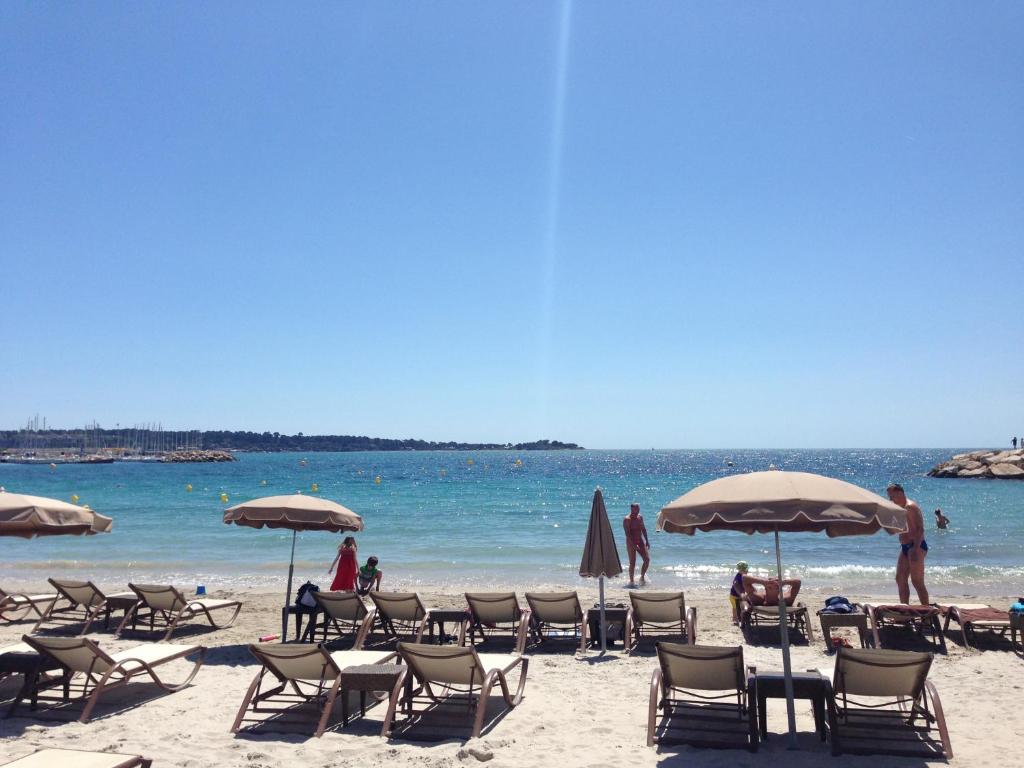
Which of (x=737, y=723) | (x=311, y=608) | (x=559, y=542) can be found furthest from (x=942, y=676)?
(x=559, y=542)

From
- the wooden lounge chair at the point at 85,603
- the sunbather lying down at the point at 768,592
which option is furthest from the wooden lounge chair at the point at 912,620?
the wooden lounge chair at the point at 85,603

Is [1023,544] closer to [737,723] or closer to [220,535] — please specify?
[737,723]

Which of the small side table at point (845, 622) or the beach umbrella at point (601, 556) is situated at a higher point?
the beach umbrella at point (601, 556)

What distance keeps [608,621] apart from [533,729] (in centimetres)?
356

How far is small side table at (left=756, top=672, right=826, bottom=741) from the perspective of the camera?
5500mm

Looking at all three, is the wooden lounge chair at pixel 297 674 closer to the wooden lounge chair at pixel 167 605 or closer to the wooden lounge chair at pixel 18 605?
the wooden lounge chair at pixel 167 605

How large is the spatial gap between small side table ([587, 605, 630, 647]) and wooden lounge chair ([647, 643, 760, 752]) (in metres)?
3.01

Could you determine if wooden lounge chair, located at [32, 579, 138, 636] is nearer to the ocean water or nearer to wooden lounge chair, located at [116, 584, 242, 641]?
wooden lounge chair, located at [116, 584, 242, 641]

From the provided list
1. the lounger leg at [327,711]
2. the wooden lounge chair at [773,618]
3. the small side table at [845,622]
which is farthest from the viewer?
the wooden lounge chair at [773,618]

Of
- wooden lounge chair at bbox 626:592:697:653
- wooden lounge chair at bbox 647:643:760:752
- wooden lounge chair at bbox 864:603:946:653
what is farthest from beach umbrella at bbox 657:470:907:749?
wooden lounge chair at bbox 864:603:946:653

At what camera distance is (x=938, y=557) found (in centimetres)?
2122

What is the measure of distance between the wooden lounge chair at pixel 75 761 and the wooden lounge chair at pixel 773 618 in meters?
7.25

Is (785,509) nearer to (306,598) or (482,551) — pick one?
(306,598)

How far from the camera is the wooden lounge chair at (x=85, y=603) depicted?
10.4m
